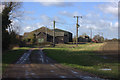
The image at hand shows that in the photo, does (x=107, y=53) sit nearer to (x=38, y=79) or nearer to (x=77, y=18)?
(x=38, y=79)

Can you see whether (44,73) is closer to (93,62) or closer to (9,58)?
(93,62)

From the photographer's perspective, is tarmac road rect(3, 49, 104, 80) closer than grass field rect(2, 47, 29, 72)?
Yes

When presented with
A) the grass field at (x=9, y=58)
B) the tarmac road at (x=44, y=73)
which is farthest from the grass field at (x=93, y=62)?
the grass field at (x=9, y=58)

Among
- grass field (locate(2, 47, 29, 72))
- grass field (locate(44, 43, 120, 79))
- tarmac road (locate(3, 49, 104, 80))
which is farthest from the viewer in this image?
grass field (locate(2, 47, 29, 72))

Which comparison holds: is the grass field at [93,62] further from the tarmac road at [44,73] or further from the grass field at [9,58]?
the grass field at [9,58]

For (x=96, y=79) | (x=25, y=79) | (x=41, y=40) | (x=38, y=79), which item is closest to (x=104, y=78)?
(x=96, y=79)

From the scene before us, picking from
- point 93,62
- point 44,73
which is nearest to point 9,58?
point 93,62

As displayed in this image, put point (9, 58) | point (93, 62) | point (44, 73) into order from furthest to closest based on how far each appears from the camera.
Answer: point (9, 58)
point (93, 62)
point (44, 73)

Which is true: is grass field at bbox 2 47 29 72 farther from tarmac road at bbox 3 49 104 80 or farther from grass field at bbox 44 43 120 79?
grass field at bbox 44 43 120 79

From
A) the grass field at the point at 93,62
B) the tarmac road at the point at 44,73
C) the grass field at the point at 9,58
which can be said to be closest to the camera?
the tarmac road at the point at 44,73

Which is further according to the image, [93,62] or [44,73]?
[93,62]

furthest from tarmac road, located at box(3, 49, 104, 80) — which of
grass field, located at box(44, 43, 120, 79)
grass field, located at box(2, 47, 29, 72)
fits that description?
grass field, located at box(2, 47, 29, 72)

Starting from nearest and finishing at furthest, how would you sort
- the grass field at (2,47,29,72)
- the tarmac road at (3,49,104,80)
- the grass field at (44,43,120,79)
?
the tarmac road at (3,49,104,80)
the grass field at (44,43,120,79)
the grass field at (2,47,29,72)

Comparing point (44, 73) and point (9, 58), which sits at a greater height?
point (44, 73)
